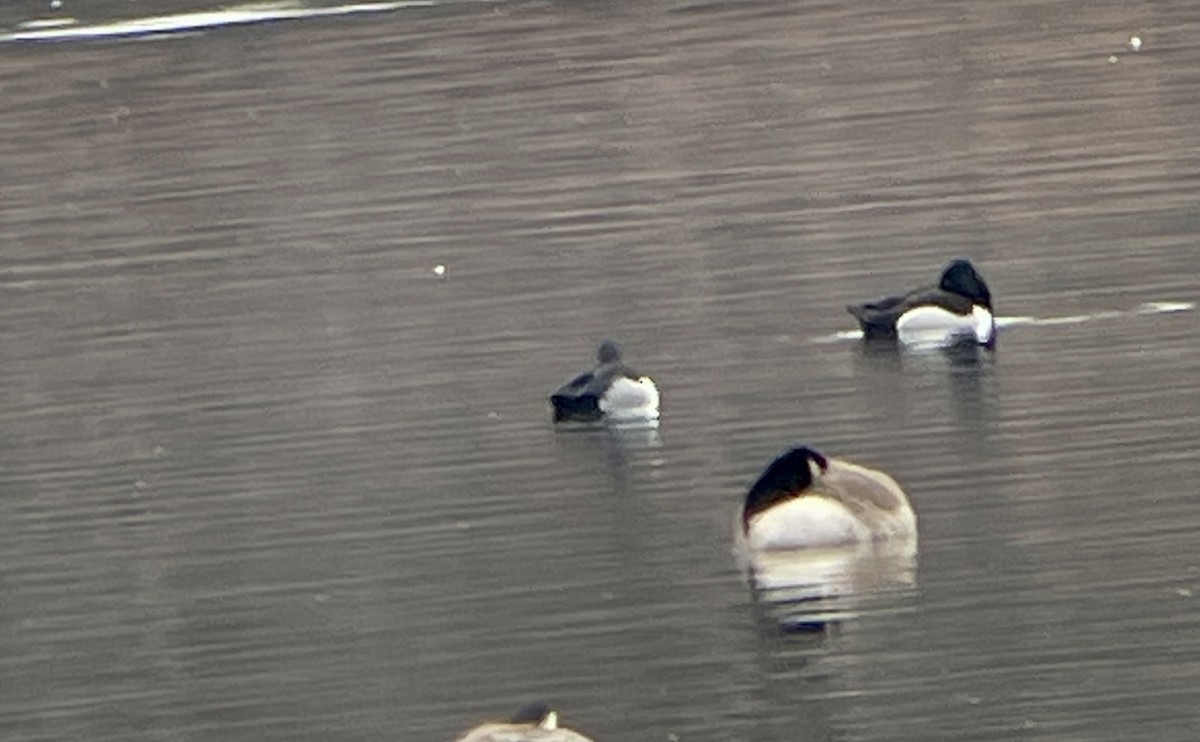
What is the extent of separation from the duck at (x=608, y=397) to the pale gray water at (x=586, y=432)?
22cm

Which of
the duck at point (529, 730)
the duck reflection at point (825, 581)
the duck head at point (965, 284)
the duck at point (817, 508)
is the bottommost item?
the duck reflection at point (825, 581)

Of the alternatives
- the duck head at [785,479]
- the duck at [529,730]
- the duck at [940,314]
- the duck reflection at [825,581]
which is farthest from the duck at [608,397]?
the duck at [529,730]

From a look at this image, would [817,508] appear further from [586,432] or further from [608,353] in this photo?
[608,353]

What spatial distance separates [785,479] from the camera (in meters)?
14.4

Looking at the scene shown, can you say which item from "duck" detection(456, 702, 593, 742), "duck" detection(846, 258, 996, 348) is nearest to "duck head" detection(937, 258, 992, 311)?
"duck" detection(846, 258, 996, 348)

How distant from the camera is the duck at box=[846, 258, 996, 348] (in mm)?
18453

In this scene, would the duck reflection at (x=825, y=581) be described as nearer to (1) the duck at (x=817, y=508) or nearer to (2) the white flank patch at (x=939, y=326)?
(1) the duck at (x=817, y=508)

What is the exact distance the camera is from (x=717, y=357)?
60.3 feet

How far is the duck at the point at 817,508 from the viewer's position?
1397cm

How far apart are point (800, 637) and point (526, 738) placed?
7.61 ft

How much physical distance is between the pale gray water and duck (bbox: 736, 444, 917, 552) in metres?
0.16

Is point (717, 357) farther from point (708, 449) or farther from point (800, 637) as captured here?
point (800, 637)

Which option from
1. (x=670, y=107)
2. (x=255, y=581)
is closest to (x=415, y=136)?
(x=670, y=107)

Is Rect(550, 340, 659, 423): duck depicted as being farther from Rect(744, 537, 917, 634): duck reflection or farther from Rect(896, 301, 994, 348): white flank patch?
Rect(744, 537, 917, 634): duck reflection
